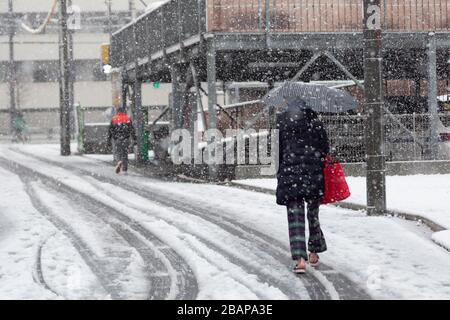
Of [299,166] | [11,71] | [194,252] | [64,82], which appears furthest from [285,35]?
[11,71]

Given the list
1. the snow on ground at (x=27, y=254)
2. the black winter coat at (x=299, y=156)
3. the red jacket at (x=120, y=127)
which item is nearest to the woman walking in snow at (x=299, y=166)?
the black winter coat at (x=299, y=156)

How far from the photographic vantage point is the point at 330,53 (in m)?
19.8

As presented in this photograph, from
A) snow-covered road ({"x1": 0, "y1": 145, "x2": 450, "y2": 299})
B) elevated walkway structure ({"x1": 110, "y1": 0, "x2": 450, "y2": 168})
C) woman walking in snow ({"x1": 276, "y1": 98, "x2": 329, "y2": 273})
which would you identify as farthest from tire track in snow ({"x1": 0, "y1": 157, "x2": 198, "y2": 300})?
elevated walkway structure ({"x1": 110, "y1": 0, "x2": 450, "y2": 168})

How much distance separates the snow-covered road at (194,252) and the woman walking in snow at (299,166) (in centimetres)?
41

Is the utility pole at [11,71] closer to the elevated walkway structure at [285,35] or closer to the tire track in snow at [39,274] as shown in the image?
the elevated walkway structure at [285,35]

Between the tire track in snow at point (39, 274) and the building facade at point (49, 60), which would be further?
the building facade at point (49, 60)

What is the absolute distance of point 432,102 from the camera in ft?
65.1

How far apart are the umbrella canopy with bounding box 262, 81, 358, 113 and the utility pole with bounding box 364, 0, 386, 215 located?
2535 millimetres

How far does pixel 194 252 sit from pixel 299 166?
188 centimetres

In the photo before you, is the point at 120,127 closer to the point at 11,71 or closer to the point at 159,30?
the point at 159,30

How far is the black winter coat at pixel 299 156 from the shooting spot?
331 inches
